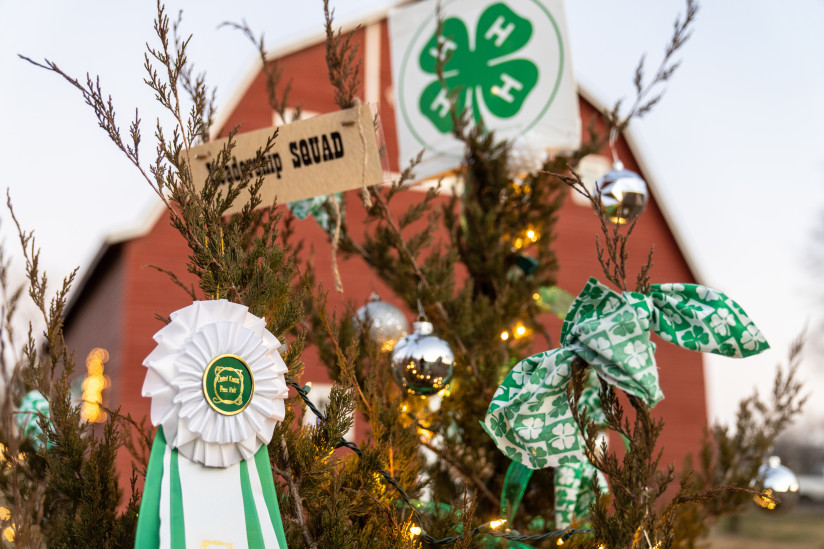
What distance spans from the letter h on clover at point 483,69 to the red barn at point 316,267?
381cm

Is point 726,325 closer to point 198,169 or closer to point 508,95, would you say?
point 198,169

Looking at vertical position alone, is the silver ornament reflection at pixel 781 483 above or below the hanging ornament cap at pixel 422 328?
below

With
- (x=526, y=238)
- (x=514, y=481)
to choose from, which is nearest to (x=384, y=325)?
(x=514, y=481)

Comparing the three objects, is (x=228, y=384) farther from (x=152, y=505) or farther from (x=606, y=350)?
(x=606, y=350)

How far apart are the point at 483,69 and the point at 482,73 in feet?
0.05

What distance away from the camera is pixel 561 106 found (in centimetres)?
277


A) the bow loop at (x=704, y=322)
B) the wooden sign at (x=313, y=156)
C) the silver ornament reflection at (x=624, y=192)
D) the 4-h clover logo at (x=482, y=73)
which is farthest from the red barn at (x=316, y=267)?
the bow loop at (x=704, y=322)

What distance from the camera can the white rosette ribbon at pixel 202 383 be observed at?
125 cm

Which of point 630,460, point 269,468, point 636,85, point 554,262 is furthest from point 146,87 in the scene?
point 554,262

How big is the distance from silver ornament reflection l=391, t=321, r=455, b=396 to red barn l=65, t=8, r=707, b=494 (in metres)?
4.56

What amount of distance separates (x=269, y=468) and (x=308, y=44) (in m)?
8.05

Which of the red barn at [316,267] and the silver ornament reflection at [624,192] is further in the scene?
the red barn at [316,267]

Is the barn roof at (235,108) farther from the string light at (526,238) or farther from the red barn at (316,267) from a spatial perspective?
the string light at (526,238)

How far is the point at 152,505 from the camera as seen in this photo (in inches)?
48.1
